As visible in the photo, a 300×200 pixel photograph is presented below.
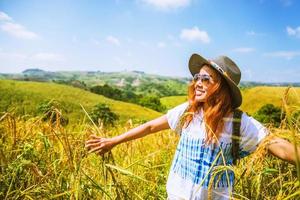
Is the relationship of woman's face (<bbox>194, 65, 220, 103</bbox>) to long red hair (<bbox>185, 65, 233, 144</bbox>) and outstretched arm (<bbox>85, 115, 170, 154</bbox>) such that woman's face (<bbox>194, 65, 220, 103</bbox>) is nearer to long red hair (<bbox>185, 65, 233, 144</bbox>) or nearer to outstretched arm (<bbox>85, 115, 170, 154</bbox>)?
long red hair (<bbox>185, 65, 233, 144</bbox>)

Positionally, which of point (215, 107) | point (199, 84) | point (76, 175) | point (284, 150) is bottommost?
point (76, 175)

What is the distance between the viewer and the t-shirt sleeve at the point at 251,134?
109 inches

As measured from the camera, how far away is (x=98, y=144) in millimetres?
3084

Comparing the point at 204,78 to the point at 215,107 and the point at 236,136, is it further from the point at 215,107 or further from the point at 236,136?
the point at 236,136

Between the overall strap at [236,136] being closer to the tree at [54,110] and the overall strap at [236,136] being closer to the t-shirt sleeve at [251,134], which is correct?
the t-shirt sleeve at [251,134]

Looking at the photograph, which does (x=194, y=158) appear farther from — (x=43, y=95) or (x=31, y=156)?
(x=43, y=95)

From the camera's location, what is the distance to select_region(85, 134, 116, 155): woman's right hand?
303 centimetres

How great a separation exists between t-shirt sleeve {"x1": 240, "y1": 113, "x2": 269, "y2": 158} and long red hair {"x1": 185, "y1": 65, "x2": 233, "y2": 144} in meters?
0.17

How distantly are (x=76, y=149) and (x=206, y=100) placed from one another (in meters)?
1.03

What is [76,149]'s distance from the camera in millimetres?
3004

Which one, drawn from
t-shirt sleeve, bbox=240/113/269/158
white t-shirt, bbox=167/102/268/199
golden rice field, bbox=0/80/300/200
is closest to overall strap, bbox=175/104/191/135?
white t-shirt, bbox=167/102/268/199

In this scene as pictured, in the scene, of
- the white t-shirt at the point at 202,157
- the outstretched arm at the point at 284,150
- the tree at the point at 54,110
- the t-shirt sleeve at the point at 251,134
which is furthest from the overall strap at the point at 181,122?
the tree at the point at 54,110

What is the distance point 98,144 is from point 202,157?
785 mm

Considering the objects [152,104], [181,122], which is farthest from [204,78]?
[152,104]
